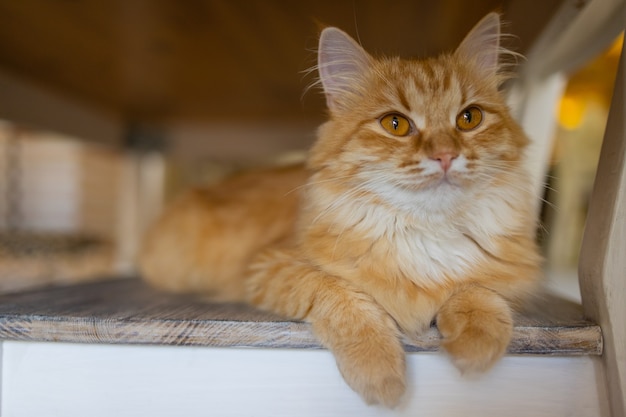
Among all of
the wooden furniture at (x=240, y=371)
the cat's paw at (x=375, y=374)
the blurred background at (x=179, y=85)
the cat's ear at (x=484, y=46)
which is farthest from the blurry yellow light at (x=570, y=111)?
the cat's paw at (x=375, y=374)

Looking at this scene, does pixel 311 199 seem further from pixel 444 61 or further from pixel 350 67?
pixel 444 61

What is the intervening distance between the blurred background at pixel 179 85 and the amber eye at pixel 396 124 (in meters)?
0.33

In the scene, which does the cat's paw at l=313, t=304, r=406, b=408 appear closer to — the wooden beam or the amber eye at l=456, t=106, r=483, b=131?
the amber eye at l=456, t=106, r=483, b=131

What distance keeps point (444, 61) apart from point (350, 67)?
0.86 ft

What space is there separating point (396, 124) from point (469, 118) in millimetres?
191

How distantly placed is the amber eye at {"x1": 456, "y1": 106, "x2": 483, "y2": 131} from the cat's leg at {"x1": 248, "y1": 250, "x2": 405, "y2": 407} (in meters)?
0.49

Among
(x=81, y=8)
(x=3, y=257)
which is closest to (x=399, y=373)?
(x=81, y=8)

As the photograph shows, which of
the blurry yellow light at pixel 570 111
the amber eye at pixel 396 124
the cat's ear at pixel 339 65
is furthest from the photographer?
the blurry yellow light at pixel 570 111

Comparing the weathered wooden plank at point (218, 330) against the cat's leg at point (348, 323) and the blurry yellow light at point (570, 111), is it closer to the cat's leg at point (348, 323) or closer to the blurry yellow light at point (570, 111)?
the cat's leg at point (348, 323)

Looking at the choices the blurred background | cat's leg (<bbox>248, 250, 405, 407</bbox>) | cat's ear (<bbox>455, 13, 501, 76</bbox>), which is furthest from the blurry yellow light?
cat's leg (<bbox>248, 250, 405, 407</bbox>)

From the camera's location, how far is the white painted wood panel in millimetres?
1025

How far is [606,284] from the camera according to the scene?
104cm

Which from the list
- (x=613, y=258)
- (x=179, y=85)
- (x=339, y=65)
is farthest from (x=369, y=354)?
(x=179, y=85)

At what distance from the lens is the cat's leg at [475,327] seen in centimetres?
96
